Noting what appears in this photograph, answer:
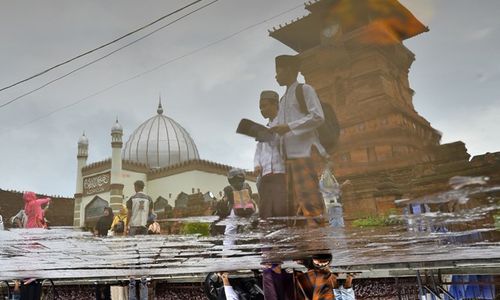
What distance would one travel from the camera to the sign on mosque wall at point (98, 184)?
13.0 feet

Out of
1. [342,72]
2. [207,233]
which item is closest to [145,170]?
[207,233]

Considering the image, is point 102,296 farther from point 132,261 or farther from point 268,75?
point 268,75

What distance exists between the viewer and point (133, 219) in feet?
12.5

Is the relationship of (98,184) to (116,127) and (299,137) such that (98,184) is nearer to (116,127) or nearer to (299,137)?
(116,127)

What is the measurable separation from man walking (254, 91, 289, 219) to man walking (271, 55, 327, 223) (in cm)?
5

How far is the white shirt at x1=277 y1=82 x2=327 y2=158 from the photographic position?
281 cm

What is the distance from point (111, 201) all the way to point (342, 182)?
7.09 ft

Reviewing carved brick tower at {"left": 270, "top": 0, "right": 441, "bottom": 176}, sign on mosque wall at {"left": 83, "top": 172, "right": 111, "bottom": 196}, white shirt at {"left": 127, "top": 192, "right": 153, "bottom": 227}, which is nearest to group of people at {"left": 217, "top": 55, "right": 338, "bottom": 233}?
carved brick tower at {"left": 270, "top": 0, "right": 441, "bottom": 176}

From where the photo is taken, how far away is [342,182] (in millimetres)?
2861

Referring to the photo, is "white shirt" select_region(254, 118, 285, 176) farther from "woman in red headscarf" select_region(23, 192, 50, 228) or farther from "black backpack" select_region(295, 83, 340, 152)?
"woman in red headscarf" select_region(23, 192, 50, 228)

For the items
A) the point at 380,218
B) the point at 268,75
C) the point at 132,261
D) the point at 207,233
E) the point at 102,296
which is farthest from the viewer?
the point at 102,296

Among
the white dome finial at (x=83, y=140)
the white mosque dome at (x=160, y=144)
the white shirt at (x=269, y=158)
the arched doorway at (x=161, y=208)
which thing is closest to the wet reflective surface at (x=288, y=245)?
the arched doorway at (x=161, y=208)

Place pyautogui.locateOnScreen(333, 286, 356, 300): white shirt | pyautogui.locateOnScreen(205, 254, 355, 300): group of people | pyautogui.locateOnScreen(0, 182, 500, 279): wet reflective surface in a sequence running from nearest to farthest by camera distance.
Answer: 1. pyautogui.locateOnScreen(0, 182, 500, 279): wet reflective surface
2. pyautogui.locateOnScreen(205, 254, 355, 300): group of people
3. pyautogui.locateOnScreen(333, 286, 356, 300): white shirt

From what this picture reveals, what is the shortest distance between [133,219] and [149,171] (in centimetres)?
46
